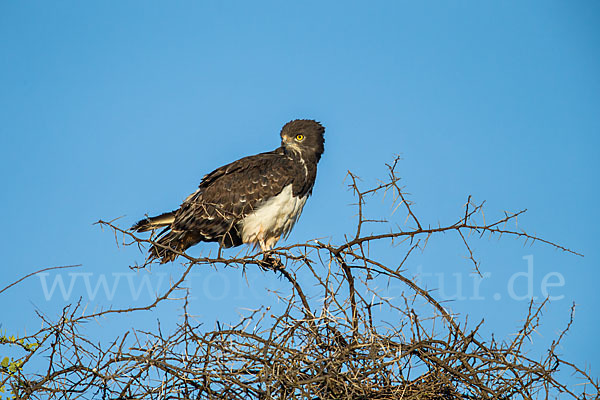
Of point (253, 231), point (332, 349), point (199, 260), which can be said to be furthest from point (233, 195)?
point (332, 349)

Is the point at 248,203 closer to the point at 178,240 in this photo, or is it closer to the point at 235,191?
the point at 235,191

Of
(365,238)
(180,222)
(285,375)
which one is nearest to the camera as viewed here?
(285,375)

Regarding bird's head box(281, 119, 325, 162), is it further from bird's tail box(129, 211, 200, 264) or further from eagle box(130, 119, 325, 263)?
bird's tail box(129, 211, 200, 264)

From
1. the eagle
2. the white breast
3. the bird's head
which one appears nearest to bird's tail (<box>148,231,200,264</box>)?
the eagle

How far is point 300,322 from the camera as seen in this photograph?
391cm

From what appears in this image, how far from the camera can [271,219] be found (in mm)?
7289

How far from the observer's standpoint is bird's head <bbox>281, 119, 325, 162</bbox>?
25.7ft

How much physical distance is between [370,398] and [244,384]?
710 millimetres

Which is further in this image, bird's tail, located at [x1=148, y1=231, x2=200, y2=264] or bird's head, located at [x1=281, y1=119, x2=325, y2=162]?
bird's head, located at [x1=281, y1=119, x2=325, y2=162]

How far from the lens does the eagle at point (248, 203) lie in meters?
7.16

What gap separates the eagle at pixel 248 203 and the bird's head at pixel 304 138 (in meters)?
0.05

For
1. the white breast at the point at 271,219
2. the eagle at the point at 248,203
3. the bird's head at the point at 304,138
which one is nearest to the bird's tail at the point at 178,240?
the eagle at the point at 248,203

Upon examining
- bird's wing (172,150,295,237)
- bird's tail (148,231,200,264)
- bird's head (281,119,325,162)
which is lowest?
bird's tail (148,231,200,264)

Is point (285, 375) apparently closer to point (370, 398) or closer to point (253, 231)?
point (370, 398)
